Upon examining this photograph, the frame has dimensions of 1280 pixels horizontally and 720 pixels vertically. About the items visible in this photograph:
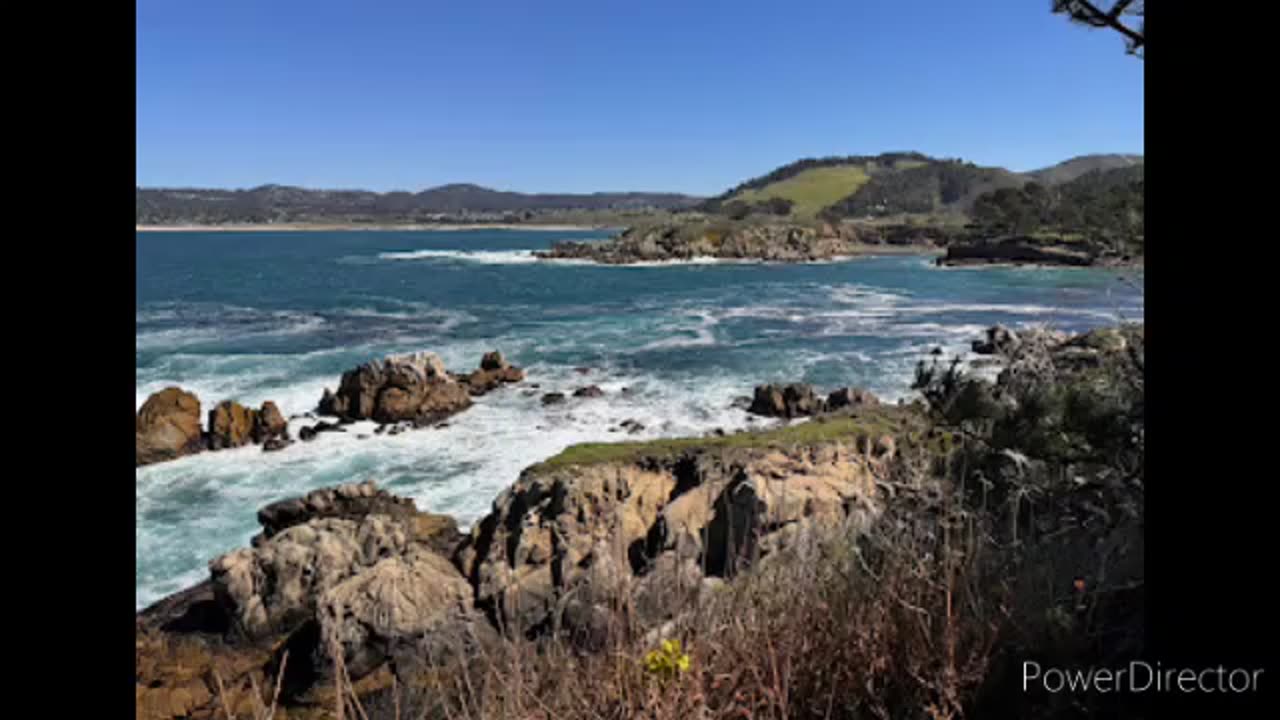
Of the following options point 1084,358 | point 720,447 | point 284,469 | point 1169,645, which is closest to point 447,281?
point 284,469

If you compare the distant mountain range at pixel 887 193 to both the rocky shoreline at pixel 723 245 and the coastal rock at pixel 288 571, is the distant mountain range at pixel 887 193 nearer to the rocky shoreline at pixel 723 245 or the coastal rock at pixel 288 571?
the rocky shoreline at pixel 723 245

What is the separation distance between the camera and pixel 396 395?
23.5 m

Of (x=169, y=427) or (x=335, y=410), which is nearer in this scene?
(x=169, y=427)

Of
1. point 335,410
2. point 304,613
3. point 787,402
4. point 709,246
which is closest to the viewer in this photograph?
point 304,613

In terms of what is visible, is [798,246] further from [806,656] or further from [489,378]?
[806,656]

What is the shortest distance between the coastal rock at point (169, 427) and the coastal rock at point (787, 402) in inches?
604

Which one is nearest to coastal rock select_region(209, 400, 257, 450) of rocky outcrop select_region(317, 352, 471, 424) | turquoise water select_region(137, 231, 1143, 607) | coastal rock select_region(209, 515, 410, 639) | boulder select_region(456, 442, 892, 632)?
turquoise water select_region(137, 231, 1143, 607)

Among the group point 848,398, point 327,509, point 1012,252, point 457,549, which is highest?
point 1012,252

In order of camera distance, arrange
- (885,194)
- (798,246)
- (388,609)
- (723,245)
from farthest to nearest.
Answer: (885,194) → (798,246) → (723,245) → (388,609)

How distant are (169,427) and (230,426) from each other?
1448 mm

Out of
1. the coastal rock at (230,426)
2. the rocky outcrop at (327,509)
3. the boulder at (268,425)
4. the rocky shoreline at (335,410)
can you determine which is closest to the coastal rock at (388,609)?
the rocky outcrop at (327,509)

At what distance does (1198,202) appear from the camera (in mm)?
1434

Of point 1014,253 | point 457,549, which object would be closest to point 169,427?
A: point 457,549
